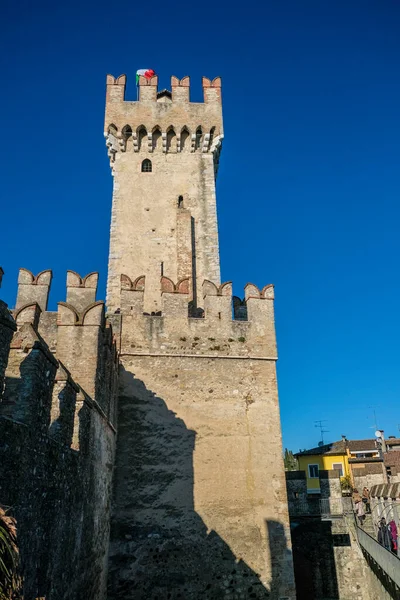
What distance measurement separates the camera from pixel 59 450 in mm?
5660

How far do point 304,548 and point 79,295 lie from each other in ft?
39.5

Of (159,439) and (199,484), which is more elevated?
(159,439)

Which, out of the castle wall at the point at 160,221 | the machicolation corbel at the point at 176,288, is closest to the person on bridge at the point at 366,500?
the castle wall at the point at 160,221

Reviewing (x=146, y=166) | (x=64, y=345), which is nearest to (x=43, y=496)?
(x=64, y=345)

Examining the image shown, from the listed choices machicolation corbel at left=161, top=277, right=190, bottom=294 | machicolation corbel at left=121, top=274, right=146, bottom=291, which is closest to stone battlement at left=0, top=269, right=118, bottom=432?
machicolation corbel at left=121, top=274, right=146, bottom=291

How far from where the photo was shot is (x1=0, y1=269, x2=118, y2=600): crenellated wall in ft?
14.8

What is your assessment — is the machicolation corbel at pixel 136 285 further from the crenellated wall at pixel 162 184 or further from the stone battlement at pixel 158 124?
the stone battlement at pixel 158 124

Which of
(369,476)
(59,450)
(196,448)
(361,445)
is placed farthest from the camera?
(361,445)

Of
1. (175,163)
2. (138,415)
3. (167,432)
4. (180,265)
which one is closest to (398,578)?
(167,432)

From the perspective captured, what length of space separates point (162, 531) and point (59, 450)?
606cm

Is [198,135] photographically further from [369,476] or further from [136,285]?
[369,476]

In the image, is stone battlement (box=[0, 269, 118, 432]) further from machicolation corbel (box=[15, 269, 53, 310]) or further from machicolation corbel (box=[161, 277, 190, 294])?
machicolation corbel (box=[161, 277, 190, 294])

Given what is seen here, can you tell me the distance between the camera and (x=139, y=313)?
12.6 meters

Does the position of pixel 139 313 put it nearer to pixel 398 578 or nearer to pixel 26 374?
pixel 26 374
